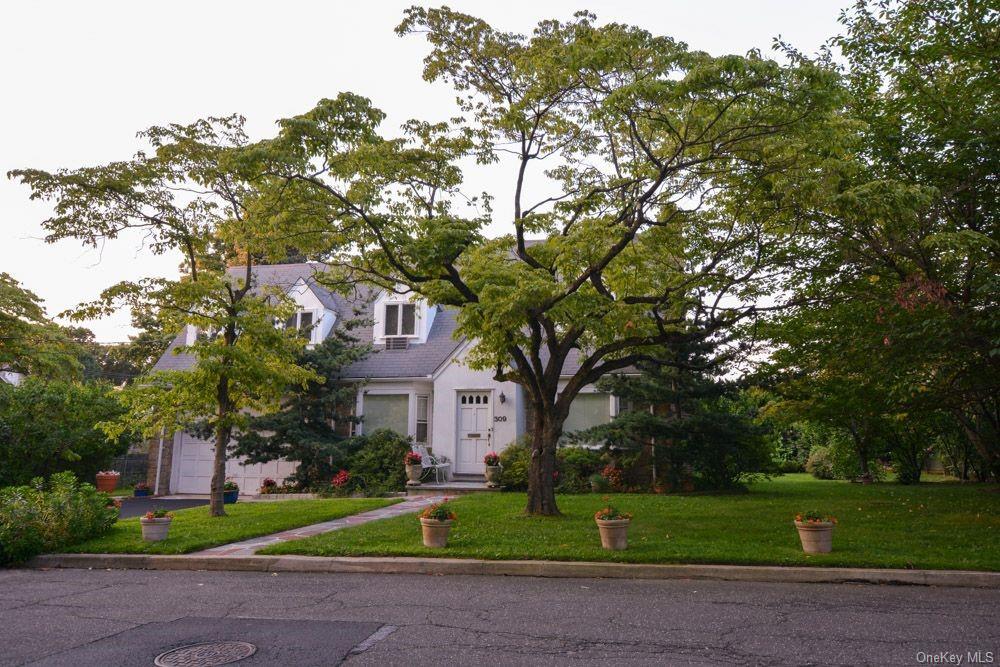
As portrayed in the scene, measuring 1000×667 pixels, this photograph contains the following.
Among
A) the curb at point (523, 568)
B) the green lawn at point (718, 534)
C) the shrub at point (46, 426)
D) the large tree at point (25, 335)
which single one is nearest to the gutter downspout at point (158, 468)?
the shrub at point (46, 426)

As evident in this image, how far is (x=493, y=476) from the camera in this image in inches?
734

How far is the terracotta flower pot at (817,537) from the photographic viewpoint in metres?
8.75

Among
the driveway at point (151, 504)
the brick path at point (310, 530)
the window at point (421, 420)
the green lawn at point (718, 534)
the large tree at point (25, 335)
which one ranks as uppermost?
the large tree at point (25, 335)

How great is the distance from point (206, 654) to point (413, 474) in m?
13.5

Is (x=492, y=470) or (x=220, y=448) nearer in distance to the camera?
(x=220, y=448)

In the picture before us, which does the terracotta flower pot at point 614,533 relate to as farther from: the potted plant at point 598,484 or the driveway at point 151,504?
the driveway at point 151,504

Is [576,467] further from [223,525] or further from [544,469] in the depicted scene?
[223,525]

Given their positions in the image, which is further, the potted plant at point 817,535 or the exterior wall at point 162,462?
the exterior wall at point 162,462

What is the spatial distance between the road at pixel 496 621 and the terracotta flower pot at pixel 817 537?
110 centimetres

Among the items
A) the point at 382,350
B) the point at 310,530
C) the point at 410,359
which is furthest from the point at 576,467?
the point at 310,530

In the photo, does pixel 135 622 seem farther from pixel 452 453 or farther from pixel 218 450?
pixel 452 453

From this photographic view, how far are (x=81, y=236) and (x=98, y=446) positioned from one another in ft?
34.1

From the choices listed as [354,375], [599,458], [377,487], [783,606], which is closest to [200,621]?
[783,606]

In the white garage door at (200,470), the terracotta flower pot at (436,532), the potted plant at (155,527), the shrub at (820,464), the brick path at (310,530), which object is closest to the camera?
the terracotta flower pot at (436,532)
